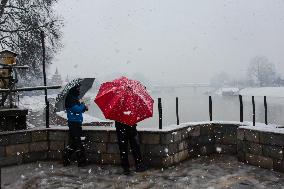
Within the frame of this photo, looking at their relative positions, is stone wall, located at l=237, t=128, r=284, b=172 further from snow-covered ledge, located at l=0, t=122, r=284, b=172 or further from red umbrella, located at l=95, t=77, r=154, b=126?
red umbrella, located at l=95, t=77, r=154, b=126

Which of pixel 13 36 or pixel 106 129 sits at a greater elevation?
pixel 13 36

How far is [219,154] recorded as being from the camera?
7129mm

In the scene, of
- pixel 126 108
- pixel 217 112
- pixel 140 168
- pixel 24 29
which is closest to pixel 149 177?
pixel 140 168

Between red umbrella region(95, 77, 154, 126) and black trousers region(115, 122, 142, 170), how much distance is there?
366 mm

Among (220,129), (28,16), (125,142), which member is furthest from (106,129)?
(28,16)

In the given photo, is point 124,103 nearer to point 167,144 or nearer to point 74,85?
point 74,85

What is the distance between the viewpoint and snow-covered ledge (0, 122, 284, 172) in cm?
591

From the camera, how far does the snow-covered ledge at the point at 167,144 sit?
5.91 m

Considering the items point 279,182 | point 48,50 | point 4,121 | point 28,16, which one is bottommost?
point 279,182

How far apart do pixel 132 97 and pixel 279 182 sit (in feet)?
8.88

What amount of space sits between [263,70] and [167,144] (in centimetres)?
11123

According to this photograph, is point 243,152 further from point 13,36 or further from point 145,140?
point 13,36

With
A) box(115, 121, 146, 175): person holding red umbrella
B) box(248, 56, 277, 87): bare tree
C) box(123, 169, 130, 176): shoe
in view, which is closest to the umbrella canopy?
box(115, 121, 146, 175): person holding red umbrella

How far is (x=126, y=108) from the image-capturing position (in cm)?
549
